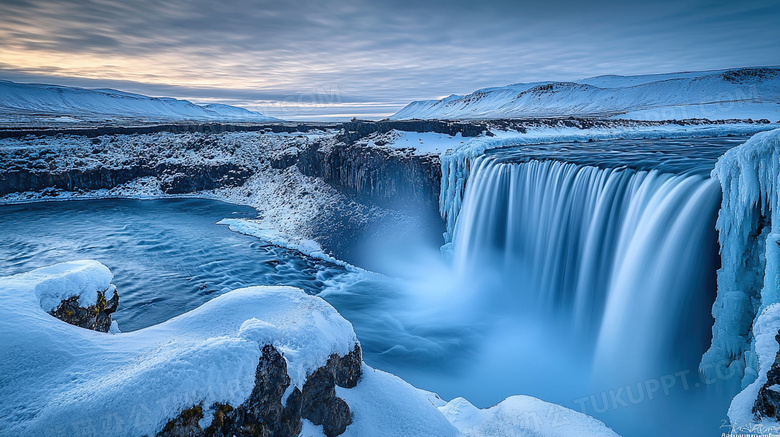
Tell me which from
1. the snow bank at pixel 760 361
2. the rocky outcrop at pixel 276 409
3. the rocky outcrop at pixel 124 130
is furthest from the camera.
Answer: the rocky outcrop at pixel 124 130

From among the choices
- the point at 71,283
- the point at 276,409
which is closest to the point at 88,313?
the point at 71,283

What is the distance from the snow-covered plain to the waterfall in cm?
441

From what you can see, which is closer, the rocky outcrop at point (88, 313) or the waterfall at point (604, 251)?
the rocky outcrop at point (88, 313)

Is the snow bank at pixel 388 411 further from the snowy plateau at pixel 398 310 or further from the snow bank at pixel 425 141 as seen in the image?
the snow bank at pixel 425 141

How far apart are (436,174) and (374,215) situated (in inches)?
189

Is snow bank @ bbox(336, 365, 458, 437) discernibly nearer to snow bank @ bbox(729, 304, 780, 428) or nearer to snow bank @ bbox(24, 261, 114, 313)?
snow bank @ bbox(729, 304, 780, 428)

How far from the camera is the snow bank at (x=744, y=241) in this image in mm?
7445

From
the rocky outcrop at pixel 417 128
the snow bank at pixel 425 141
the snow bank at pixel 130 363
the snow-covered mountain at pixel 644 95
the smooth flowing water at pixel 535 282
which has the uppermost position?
the snow-covered mountain at pixel 644 95

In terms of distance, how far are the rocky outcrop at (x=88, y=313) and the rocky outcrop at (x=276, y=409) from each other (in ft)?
11.9

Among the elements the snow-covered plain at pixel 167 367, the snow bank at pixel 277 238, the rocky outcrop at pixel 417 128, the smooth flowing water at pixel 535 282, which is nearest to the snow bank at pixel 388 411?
the snow-covered plain at pixel 167 367

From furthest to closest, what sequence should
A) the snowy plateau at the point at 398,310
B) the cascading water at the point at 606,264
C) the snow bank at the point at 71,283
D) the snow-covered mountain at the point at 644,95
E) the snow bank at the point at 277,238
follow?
the snow-covered mountain at the point at 644,95
the snow bank at the point at 277,238
the cascading water at the point at 606,264
the snow bank at the point at 71,283
the snowy plateau at the point at 398,310

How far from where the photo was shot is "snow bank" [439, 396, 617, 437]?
6.72 m

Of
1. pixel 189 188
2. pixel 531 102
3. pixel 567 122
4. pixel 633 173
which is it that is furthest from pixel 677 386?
pixel 531 102

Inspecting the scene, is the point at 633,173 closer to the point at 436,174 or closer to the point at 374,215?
the point at 436,174
